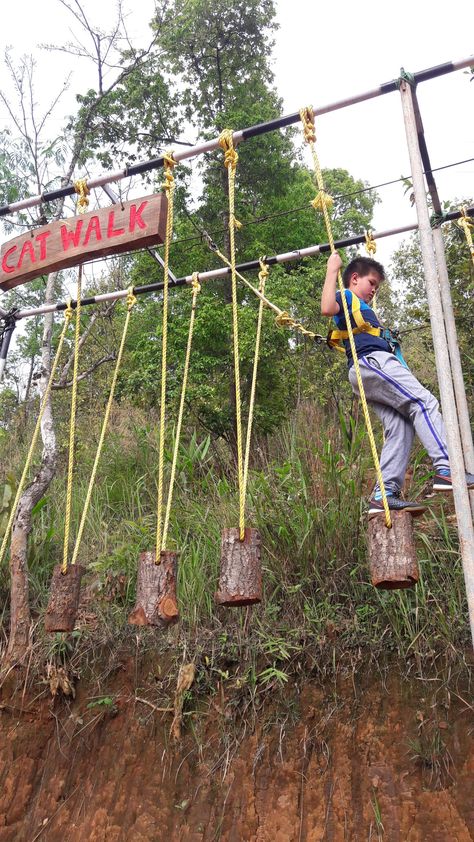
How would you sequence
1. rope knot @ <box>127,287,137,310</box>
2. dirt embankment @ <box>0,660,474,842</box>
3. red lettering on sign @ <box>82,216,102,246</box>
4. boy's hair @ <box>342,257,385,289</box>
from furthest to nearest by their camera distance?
rope knot @ <box>127,287,137,310</box>
boy's hair @ <box>342,257,385,289</box>
red lettering on sign @ <box>82,216,102,246</box>
dirt embankment @ <box>0,660,474,842</box>

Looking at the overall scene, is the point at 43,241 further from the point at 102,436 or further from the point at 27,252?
the point at 102,436

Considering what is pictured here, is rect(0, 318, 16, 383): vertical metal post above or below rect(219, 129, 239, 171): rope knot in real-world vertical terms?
below

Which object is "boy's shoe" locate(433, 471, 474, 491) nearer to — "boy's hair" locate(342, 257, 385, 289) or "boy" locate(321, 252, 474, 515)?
"boy" locate(321, 252, 474, 515)

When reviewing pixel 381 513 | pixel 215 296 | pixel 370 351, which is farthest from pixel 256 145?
pixel 381 513

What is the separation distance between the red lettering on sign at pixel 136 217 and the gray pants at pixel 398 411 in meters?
1.21

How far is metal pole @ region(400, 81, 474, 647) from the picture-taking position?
82.4 inches

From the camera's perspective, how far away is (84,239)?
3102 millimetres

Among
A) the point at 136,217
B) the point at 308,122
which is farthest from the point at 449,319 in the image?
the point at 136,217

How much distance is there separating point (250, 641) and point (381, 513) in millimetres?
1759

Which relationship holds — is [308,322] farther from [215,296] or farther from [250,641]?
[250,641]

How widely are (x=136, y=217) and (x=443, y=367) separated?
5.21 feet

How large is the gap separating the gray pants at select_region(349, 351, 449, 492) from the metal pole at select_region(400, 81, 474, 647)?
53cm

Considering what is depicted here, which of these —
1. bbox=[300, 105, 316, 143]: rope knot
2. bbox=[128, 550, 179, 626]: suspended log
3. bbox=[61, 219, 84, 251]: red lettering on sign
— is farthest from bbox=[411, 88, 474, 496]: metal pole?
bbox=[61, 219, 84, 251]: red lettering on sign

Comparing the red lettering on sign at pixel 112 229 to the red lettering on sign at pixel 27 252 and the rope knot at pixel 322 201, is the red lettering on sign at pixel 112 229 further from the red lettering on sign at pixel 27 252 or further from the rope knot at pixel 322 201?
the rope knot at pixel 322 201
